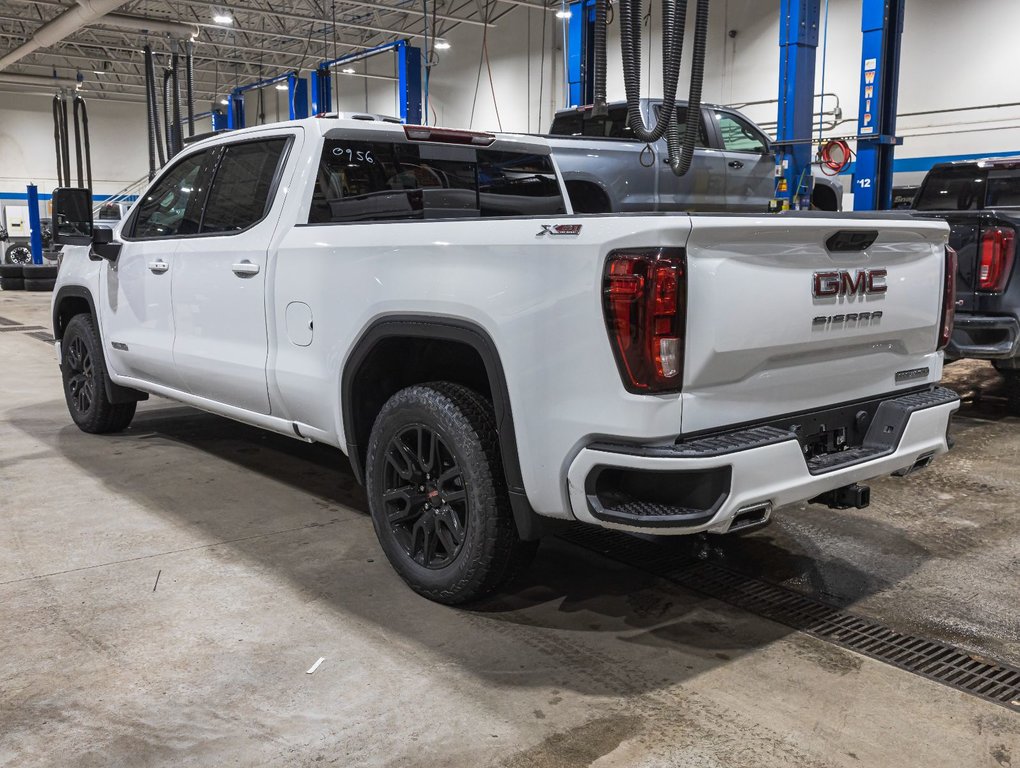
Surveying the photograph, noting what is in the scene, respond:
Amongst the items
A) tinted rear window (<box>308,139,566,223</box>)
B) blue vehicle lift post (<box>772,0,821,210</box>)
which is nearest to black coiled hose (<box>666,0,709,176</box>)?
tinted rear window (<box>308,139,566,223</box>)

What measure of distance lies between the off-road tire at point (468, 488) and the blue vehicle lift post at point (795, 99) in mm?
8003

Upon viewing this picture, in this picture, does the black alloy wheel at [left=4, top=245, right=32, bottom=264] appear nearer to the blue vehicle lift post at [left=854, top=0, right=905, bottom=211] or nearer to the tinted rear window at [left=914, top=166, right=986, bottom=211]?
the blue vehicle lift post at [left=854, top=0, right=905, bottom=211]

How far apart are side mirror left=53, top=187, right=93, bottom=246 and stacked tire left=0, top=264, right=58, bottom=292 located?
1431 centimetres

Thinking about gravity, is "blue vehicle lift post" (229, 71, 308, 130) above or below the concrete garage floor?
above

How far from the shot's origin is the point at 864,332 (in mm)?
2877

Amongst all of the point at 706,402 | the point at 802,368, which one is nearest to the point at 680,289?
the point at 706,402

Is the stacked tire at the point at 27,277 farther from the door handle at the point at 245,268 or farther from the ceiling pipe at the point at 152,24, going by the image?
the door handle at the point at 245,268

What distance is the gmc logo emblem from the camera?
267 centimetres

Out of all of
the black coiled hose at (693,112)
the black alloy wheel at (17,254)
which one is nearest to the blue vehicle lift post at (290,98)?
the black alloy wheel at (17,254)

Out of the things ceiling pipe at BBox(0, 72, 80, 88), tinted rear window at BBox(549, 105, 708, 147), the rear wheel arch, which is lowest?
the rear wheel arch

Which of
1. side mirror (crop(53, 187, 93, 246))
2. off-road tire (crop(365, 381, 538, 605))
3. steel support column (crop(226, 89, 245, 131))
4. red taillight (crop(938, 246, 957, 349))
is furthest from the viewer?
steel support column (crop(226, 89, 245, 131))

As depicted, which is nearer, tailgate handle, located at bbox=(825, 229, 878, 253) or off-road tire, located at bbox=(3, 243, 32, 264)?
tailgate handle, located at bbox=(825, 229, 878, 253)

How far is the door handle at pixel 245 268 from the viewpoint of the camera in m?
3.78

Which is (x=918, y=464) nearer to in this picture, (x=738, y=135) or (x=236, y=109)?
(x=738, y=135)
